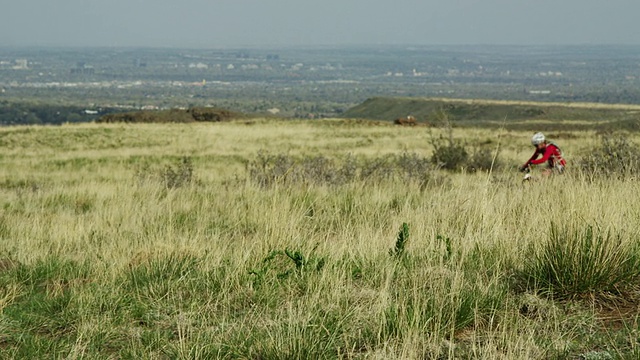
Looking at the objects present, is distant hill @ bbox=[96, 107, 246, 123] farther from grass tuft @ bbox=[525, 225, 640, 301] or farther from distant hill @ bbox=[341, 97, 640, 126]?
grass tuft @ bbox=[525, 225, 640, 301]

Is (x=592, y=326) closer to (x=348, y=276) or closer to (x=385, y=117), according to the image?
(x=348, y=276)

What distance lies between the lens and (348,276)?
4641 mm

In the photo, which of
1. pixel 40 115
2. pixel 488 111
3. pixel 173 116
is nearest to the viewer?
pixel 173 116

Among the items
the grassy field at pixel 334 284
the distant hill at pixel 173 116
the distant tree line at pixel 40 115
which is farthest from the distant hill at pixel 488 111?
the grassy field at pixel 334 284

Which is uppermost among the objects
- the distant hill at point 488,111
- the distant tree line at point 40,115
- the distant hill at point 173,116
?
the distant hill at point 173,116

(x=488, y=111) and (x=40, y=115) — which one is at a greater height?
(x=488, y=111)

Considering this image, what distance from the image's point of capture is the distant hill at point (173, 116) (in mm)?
46656

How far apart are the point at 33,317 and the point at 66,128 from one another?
3120 centimetres

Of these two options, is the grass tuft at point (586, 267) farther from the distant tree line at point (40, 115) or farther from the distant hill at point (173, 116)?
the distant tree line at point (40, 115)

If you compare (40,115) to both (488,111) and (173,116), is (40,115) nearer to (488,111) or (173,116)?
(488,111)

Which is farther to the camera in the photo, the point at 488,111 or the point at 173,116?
the point at 488,111

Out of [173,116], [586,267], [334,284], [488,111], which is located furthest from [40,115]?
[586,267]

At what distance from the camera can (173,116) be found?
48.9 metres

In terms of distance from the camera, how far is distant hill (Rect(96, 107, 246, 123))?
46656 mm
